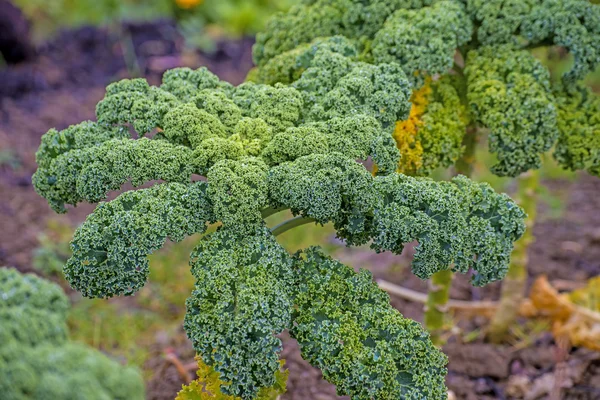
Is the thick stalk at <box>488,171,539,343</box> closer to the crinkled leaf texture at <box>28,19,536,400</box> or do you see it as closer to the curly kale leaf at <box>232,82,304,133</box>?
the crinkled leaf texture at <box>28,19,536,400</box>

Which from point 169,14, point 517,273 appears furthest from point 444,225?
point 169,14

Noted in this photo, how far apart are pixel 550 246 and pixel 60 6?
6852mm

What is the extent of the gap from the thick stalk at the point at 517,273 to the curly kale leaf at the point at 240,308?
1.88m

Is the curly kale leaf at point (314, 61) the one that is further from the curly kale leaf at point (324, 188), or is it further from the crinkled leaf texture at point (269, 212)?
the curly kale leaf at point (324, 188)

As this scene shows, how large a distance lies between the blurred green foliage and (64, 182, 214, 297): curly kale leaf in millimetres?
6143

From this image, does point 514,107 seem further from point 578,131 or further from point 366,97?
point 366,97

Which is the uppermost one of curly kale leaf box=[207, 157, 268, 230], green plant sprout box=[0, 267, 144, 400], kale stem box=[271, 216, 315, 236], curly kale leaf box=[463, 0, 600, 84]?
curly kale leaf box=[463, 0, 600, 84]

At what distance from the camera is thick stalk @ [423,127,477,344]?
3398 millimetres

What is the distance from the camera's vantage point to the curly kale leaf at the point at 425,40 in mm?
2967

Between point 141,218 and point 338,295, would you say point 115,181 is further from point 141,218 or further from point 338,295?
point 338,295

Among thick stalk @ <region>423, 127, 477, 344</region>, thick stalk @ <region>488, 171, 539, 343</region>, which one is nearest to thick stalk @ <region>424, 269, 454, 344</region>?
thick stalk @ <region>423, 127, 477, 344</region>

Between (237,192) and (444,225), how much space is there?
2.48ft

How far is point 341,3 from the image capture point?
3391 millimetres

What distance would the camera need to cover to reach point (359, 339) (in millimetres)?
2361
